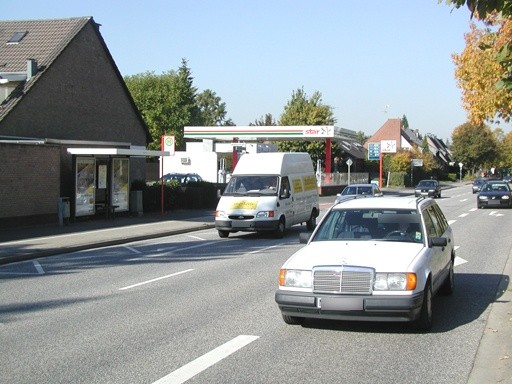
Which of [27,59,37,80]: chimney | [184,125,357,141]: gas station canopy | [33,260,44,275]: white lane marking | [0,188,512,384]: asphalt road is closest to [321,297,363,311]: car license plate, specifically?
[0,188,512,384]: asphalt road

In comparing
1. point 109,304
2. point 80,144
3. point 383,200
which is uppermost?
point 80,144

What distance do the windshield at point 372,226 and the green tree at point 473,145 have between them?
350 feet

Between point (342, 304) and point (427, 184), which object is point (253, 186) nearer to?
point (342, 304)

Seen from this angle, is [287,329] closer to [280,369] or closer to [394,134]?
[280,369]

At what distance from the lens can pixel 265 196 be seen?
20500 millimetres

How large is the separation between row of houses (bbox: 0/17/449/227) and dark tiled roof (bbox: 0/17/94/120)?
0.04m

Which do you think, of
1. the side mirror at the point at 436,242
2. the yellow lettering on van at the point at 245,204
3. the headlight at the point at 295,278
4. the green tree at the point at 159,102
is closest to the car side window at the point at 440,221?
the side mirror at the point at 436,242

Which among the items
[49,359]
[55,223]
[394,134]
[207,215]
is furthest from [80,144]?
[394,134]

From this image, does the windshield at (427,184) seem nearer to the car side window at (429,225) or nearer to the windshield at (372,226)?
the car side window at (429,225)

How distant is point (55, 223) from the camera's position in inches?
940

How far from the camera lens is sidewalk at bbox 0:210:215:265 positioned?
56.2ft

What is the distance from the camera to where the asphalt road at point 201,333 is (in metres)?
A: 6.45

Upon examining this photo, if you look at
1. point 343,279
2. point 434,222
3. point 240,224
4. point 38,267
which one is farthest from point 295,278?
point 240,224

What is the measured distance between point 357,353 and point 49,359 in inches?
123
